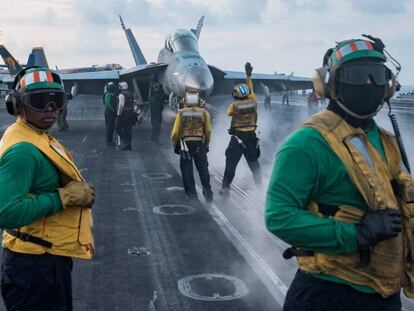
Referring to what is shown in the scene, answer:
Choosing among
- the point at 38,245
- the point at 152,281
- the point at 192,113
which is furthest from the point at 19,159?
the point at 192,113

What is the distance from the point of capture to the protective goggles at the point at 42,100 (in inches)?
128

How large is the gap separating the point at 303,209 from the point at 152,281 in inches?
148

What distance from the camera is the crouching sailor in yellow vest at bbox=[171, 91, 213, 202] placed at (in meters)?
9.66

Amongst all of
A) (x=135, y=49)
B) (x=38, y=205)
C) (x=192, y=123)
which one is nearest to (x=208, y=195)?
(x=192, y=123)

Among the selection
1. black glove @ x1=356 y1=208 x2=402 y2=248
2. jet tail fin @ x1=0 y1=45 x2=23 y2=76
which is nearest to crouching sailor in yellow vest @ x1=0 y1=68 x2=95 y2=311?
black glove @ x1=356 y1=208 x2=402 y2=248

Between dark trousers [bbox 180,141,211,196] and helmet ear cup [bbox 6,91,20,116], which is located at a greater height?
helmet ear cup [bbox 6,91,20,116]

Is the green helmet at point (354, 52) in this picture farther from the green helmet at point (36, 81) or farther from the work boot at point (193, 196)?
the work boot at point (193, 196)

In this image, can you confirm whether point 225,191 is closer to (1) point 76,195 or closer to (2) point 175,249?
(2) point 175,249

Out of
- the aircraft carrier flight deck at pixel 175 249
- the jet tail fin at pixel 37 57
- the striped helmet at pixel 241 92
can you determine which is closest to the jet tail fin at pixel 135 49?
the jet tail fin at pixel 37 57

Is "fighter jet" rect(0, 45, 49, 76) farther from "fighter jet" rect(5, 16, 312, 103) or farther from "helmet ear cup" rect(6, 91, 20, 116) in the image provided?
"helmet ear cup" rect(6, 91, 20, 116)

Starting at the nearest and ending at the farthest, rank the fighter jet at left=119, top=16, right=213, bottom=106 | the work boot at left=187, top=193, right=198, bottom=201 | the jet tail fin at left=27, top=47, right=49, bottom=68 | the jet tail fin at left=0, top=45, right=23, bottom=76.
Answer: the work boot at left=187, top=193, right=198, bottom=201
the fighter jet at left=119, top=16, right=213, bottom=106
the jet tail fin at left=27, top=47, right=49, bottom=68
the jet tail fin at left=0, top=45, right=23, bottom=76

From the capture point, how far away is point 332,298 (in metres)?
2.54

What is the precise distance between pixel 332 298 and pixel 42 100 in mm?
2122

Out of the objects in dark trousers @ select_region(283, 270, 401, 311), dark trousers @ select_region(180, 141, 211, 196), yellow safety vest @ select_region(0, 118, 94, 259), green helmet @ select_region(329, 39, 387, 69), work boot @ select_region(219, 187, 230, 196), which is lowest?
work boot @ select_region(219, 187, 230, 196)
